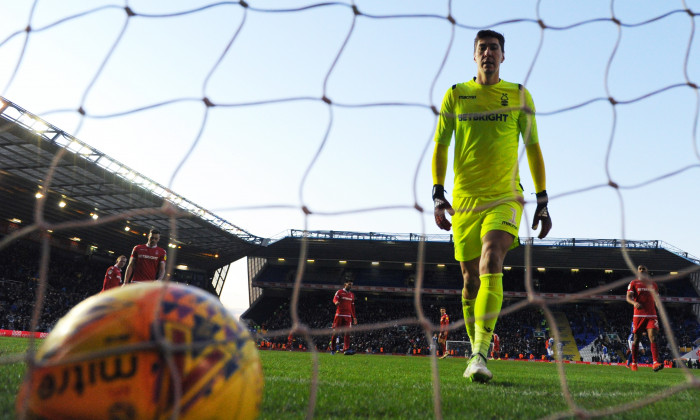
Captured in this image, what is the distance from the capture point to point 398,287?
108 ft

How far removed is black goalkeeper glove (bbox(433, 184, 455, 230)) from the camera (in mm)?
3629

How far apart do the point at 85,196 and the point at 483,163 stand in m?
23.1

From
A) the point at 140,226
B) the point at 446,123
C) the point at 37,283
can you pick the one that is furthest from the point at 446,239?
the point at 446,123

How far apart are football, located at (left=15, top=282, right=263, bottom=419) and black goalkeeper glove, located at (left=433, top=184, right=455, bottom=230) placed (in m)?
2.28

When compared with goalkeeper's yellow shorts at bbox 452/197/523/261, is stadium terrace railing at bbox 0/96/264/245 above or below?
above

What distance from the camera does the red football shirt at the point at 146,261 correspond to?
7.49 meters

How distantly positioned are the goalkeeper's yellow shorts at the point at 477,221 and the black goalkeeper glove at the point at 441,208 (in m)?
0.08

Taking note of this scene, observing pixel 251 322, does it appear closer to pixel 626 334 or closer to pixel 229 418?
pixel 626 334

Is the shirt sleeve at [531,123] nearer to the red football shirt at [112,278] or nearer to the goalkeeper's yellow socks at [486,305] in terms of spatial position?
the goalkeeper's yellow socks at [486,305]

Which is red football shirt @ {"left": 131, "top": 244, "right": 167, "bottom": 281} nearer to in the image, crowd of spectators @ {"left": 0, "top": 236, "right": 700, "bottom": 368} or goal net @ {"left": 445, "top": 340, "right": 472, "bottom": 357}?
goal net @ {"left": 445, "top": 340, "right": 472, "bottom": 357}

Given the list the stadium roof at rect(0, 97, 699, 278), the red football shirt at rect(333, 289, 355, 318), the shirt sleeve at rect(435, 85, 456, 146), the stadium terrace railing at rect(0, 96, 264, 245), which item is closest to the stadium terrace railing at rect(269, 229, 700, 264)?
the stadium roof at rect(0, 97, 699, 278)

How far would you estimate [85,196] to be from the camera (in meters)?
23.2

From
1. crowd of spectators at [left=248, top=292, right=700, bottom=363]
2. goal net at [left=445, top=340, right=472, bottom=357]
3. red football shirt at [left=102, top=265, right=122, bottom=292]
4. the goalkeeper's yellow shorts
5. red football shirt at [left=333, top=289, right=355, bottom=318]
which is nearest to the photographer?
the goalkeeper's yellow shorts

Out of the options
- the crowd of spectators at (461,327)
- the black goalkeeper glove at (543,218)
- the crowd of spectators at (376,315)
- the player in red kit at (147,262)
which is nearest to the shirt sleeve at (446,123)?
the black goalkeeper glove at (543,218)
